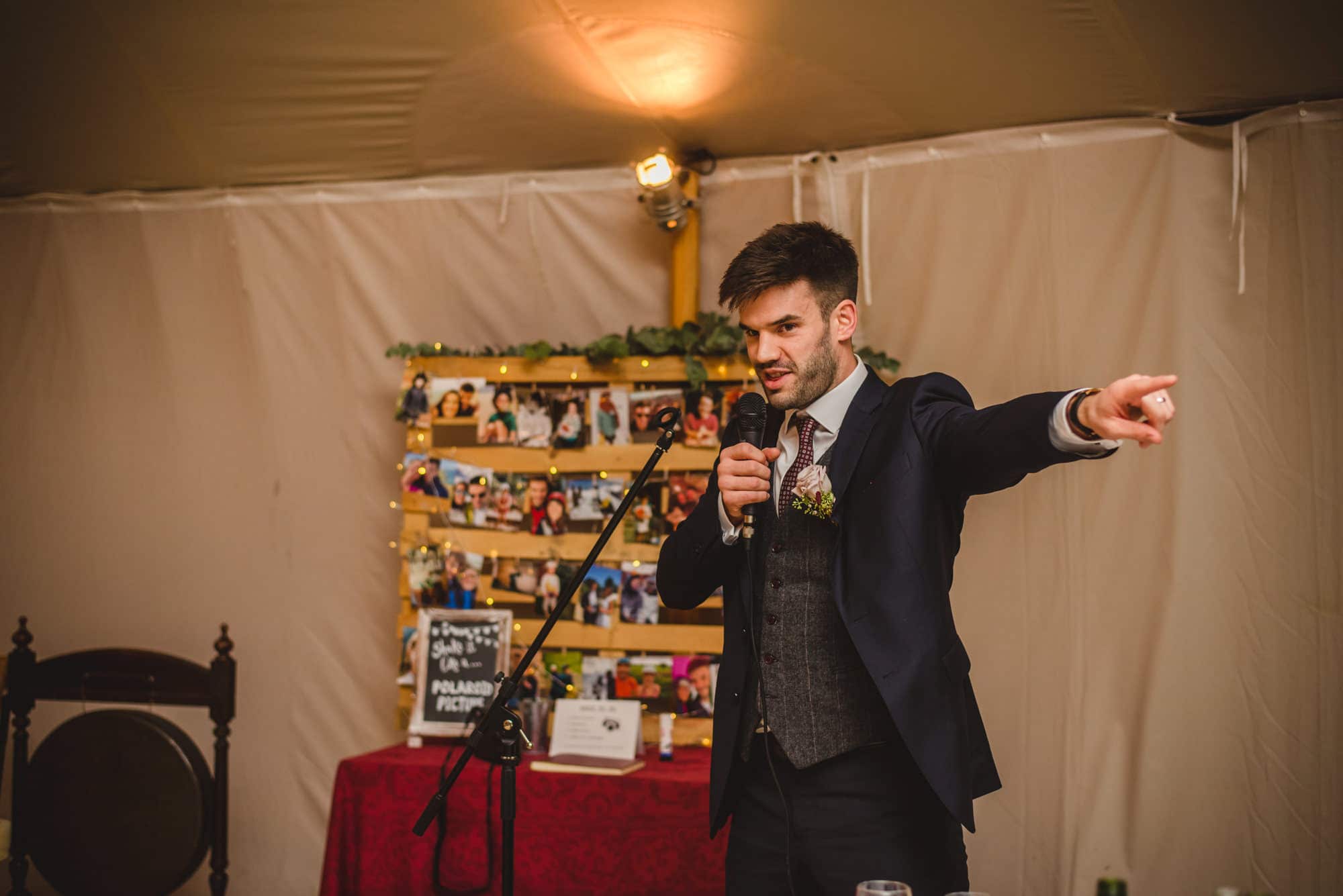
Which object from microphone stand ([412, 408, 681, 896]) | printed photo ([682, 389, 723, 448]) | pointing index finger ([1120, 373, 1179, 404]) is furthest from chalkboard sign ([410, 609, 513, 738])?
pointing index finger ([1120, 373, 1179, 404])

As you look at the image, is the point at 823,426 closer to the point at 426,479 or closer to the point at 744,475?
the point at 744,475

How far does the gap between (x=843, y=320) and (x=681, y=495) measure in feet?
4.47

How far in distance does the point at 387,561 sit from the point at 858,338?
1.85 m

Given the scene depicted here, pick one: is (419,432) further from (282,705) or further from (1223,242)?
(1223,242)

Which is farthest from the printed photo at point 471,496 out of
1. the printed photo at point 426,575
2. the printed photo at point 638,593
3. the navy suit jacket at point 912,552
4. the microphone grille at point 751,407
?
the microphone grille at point 751,407

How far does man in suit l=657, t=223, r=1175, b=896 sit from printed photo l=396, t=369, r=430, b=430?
1.76 meters

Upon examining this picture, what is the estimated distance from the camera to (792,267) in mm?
1945

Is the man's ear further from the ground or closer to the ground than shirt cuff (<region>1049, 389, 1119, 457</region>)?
further from the ground

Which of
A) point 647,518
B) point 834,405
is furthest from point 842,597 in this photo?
point 647,518

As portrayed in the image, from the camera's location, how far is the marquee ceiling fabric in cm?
277

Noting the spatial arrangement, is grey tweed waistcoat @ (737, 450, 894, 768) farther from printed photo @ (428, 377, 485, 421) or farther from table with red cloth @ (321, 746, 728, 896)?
printed photo @ (428, 377, 485, 421)

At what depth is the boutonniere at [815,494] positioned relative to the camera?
1.81 meters

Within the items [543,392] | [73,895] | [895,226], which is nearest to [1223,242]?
[895,226]

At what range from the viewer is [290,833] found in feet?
12.6
